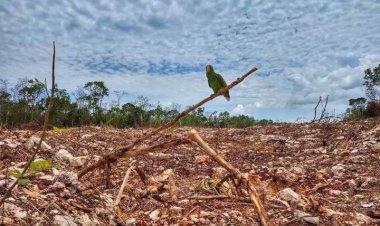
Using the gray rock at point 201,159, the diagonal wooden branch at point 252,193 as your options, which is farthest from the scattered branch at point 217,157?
the gray rock at point 201,159

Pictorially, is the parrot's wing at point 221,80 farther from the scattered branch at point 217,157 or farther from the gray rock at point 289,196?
the gray rock at point 289,196

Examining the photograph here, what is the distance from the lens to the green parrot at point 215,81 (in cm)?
Result: 142

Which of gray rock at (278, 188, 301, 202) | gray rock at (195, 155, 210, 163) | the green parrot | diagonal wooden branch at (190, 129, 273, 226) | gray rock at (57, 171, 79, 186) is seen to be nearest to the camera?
the green parrot

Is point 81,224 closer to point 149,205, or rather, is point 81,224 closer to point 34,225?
point 34,225

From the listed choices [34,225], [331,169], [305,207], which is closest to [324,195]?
[305,207]

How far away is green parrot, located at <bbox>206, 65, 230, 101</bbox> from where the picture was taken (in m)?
1.42

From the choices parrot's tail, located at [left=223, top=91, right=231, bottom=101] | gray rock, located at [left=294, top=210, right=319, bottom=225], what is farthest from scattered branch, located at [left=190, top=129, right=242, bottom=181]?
gray rock, located at [left=294, top=210, right=319, bottom=225]

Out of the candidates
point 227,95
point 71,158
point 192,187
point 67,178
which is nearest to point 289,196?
point 192,187

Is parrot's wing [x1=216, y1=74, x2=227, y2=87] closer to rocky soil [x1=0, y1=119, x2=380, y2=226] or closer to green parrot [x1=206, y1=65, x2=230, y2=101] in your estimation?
green parrot [x1=206, y1=65, x2=230, y2=101]

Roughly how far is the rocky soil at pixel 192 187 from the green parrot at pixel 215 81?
574mm

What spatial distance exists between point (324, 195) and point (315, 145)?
3004 millimetres

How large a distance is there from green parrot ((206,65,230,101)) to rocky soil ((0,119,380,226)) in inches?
22.6

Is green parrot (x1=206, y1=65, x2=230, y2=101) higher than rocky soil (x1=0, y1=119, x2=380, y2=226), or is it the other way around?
green parrot (x1=206, y1=65, x2=230, y2=101)

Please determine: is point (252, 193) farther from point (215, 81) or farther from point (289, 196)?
point (289, 196)
